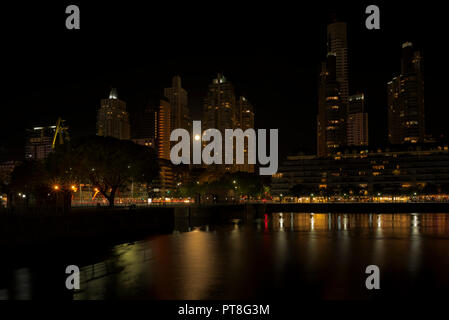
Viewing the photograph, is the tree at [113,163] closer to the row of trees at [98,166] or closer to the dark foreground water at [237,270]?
the row of trees at [98,166]

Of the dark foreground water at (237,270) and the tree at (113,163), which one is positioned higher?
the tree at (113,163)

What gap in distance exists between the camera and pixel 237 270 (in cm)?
4028

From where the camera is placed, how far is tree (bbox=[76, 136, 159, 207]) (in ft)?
A: 255

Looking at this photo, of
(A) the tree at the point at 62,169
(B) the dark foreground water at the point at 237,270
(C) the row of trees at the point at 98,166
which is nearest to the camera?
(B) the dark foreground water at the point at 237,270

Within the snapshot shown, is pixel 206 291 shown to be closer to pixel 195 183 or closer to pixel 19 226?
pixel 19 226

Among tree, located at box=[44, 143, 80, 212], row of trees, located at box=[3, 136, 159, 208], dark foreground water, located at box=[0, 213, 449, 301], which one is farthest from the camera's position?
row of trees, located at box=[3, 136, 159, 208]

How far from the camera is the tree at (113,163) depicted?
3059 inches

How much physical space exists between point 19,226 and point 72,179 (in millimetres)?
37009

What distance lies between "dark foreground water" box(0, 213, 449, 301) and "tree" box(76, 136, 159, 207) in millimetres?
22585

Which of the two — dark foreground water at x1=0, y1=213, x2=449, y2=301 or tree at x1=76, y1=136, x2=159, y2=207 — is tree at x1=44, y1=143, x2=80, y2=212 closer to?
tree at x1=76, y1=136, x2=159, y2=207

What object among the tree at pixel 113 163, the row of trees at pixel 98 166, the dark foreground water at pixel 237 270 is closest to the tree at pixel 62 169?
the row of trees at pixel 98 166

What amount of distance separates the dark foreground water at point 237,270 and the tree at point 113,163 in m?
22.6

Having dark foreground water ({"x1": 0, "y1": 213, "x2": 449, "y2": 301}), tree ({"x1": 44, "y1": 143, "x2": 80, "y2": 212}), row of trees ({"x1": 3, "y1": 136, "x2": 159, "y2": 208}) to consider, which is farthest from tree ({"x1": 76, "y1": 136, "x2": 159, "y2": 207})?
dark foreground water ({"x1": 0, "y1": 213, "x2": 449, "y2": 301})
